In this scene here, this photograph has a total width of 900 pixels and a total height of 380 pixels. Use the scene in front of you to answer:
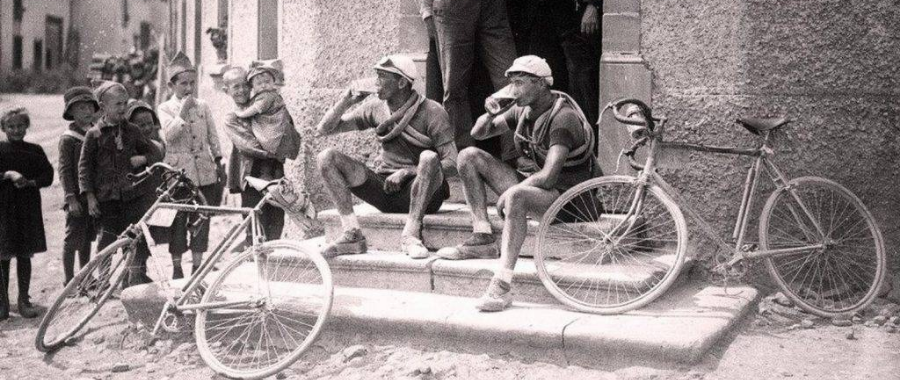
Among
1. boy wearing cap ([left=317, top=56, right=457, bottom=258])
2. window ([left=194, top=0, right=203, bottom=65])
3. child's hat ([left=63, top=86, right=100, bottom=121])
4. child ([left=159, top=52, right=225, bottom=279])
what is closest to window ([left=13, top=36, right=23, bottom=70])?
window ([left=194, top=0, right=203, bottom=65])

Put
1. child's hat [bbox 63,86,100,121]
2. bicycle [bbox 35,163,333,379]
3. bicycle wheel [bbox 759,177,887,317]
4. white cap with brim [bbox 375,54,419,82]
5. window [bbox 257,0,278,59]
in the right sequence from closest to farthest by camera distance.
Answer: bicycle [bbox 35,163,333,379] < bicycle wheel [bbox 759,177,887,317] < white cap with brim [bbox 375,54,419,82] < child's hat [bbox 63,86,100,121] < window [bbox 257,0,278,59]

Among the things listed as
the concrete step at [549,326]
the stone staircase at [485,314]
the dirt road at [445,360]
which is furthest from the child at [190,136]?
the concrete step at [549,326]

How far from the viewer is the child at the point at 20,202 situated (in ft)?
25.8

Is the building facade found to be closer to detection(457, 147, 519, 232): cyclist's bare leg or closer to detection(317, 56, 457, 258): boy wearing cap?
detection(457, 147, 519, 232): cyclist's bare leg

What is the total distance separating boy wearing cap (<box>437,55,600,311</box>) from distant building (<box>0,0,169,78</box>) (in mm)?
31821

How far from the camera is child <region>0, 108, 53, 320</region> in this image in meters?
7.87

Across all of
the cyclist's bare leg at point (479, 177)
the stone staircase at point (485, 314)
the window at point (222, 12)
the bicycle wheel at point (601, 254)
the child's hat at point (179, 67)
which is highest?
the window at point (222, 12)

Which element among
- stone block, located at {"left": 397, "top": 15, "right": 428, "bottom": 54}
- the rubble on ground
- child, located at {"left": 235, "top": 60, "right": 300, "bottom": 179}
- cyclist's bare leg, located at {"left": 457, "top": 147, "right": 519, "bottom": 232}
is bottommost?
the rubble on ground

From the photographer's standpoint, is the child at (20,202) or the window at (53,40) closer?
the child at (20,202)

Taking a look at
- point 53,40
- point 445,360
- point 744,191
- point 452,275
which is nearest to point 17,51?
point 53,40

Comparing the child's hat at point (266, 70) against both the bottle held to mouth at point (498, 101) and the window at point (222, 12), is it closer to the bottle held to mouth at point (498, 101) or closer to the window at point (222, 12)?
the bottle held to mouth at point (498, 101)

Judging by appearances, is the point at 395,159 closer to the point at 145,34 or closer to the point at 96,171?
the point at 96,171

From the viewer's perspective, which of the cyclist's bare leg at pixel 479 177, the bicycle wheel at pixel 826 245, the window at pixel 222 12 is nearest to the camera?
the bicycle wheel at pixel 826 245

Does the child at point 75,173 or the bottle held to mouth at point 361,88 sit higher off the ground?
the bottle held to mouth at point 361,88
